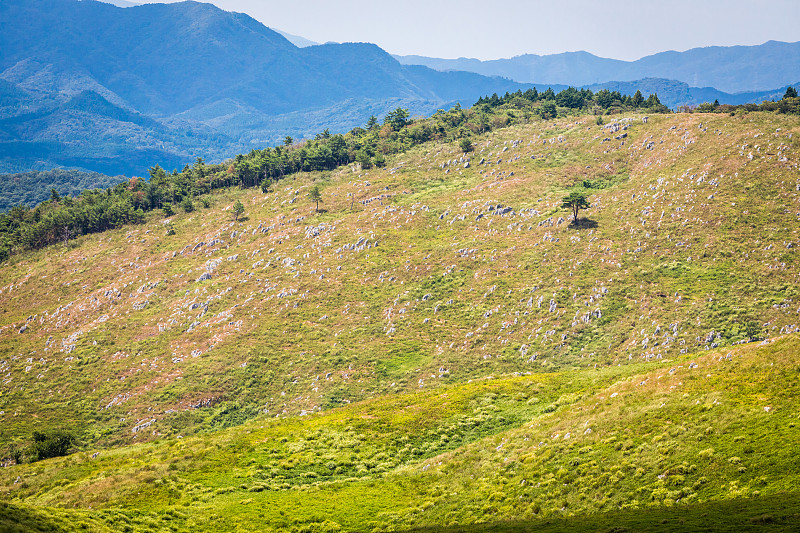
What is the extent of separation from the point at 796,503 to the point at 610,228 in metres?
79.8

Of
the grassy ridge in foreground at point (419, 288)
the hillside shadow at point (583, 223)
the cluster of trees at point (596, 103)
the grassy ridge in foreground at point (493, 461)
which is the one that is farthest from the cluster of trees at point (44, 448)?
the cluster of trees at point (596, 103)

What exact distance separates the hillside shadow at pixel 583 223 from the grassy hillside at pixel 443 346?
823 mm

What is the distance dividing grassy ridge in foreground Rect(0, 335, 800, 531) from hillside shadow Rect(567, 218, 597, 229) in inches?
1880

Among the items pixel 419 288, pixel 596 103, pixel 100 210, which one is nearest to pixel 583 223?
pixel 419 288

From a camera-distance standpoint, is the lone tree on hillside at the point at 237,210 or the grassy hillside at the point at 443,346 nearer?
the grassy hillside at the point at 443,346

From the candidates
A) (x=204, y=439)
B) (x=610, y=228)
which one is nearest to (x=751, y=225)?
(x=610, y=228)

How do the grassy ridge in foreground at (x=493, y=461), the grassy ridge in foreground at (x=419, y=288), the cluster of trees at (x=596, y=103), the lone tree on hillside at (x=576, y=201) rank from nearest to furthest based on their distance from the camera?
1. the grassy ridge in foreground at (x=493, y=461)
2. the grassy ridge in foreground at (x=419, y=288)
3. the lone tree on hillside at (x=576, y=201)
4. the cluster of trees at (x=596, y=103)

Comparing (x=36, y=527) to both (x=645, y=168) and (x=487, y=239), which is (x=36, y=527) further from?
(x=645, y=168)

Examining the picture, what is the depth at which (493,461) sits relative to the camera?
4231cm

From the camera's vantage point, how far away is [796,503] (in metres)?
22.3

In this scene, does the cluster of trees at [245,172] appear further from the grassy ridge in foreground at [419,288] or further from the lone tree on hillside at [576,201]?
the lone tree on hillside at [576,201]

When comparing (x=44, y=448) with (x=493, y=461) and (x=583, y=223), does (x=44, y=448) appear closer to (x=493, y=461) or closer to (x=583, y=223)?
(x=493, y=461)

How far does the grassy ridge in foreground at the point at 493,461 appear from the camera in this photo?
29750 millimetres

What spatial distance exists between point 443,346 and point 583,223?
42594mm
